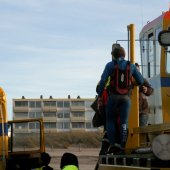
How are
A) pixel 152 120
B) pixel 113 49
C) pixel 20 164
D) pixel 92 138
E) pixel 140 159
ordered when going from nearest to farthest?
1. pixel 140 159
2. pixel 113 49
3. pixel 152 120
4. pixel 20 164
5. pixel 92 138

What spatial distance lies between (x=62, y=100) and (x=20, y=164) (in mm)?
114207

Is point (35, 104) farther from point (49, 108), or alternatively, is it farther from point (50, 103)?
point (49, 108)

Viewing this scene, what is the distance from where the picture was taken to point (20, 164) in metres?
12.0

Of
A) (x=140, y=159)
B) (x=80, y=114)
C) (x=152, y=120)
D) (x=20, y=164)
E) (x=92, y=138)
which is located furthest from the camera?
(x=80, y=114)

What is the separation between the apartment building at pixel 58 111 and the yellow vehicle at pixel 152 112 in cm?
11114

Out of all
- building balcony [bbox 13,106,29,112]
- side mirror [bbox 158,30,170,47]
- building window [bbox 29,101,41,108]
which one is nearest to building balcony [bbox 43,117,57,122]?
building window [bbox 29,101,41,108]

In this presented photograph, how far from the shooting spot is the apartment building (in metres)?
121

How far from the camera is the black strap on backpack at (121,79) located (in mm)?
8016

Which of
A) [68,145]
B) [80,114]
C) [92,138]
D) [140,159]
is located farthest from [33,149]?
[80,114]

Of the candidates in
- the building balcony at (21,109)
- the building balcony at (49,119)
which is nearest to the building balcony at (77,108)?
the building balcony at (49,119)

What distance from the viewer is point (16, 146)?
1266 cm

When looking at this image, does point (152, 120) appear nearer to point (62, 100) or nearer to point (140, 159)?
point (140, 159)

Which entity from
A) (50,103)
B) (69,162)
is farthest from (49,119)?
(69,162)

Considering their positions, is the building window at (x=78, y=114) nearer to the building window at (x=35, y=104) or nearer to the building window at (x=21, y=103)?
the building window at (x=35, y=104)
